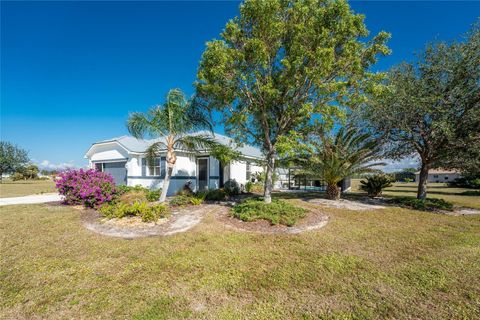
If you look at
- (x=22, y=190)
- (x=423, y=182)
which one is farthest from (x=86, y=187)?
(x=22, y=190)

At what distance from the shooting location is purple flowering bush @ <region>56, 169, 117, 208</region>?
10.9m

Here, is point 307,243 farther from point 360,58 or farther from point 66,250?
point 360,58

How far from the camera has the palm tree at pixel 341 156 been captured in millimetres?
12117

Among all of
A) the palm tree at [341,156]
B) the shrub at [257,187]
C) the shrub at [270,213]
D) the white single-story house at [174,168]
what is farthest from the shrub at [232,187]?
the shrub at [270,213]

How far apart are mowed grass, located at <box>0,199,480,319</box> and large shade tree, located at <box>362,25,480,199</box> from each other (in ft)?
18.4

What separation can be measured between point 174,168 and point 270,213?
9133 millimetres

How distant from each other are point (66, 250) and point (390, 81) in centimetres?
1456

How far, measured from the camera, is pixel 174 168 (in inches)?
594

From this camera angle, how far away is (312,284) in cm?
401

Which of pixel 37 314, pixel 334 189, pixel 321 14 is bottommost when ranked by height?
pixel 37 314

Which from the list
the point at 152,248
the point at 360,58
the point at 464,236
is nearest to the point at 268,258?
the point at 152,248

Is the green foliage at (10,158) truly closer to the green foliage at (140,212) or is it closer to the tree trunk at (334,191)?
the green foliage at (140,212)

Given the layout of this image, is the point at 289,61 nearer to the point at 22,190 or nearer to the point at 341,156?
the point at 341,156

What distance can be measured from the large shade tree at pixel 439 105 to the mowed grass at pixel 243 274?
560 cm
